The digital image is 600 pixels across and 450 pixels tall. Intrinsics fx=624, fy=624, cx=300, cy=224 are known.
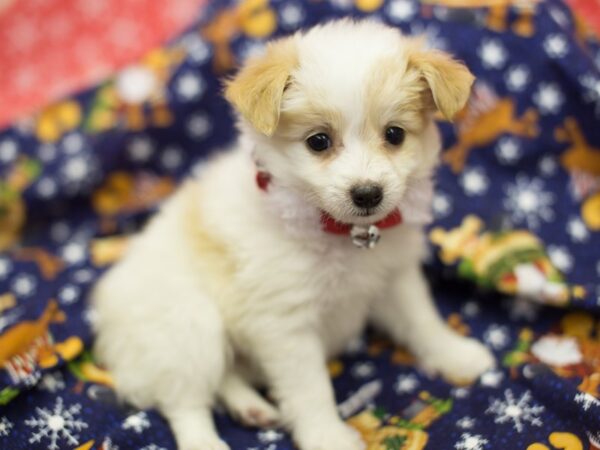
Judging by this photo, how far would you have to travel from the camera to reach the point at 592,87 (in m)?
2.79

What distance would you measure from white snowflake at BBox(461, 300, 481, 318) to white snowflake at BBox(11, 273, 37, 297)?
1.99 metres

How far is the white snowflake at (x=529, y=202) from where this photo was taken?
9.63 ft

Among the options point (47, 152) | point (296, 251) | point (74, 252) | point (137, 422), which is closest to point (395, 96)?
point (296, 251)

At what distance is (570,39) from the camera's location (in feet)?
9.41

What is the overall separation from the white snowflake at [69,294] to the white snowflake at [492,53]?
218cm

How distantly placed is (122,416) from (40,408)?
11.9 inches

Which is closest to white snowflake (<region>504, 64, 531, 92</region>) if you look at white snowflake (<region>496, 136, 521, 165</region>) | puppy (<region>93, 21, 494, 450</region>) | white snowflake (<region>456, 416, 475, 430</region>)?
white snowflake (<region>496, 136, 521, 165</region>)

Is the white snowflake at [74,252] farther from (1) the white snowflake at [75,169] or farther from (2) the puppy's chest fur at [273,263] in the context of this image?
(2) the puppy's chest fur at [273,263]

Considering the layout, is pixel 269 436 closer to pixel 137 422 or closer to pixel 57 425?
pixel 137 422

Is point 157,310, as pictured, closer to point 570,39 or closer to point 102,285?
point 102,285

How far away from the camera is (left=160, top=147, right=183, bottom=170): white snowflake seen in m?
3.52

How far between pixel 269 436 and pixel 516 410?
0.88m

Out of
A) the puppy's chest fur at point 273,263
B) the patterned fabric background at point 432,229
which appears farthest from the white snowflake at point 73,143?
the puppy's chest fur at point 273,263

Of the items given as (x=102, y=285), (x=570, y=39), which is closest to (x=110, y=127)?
(x=102, y=285)
